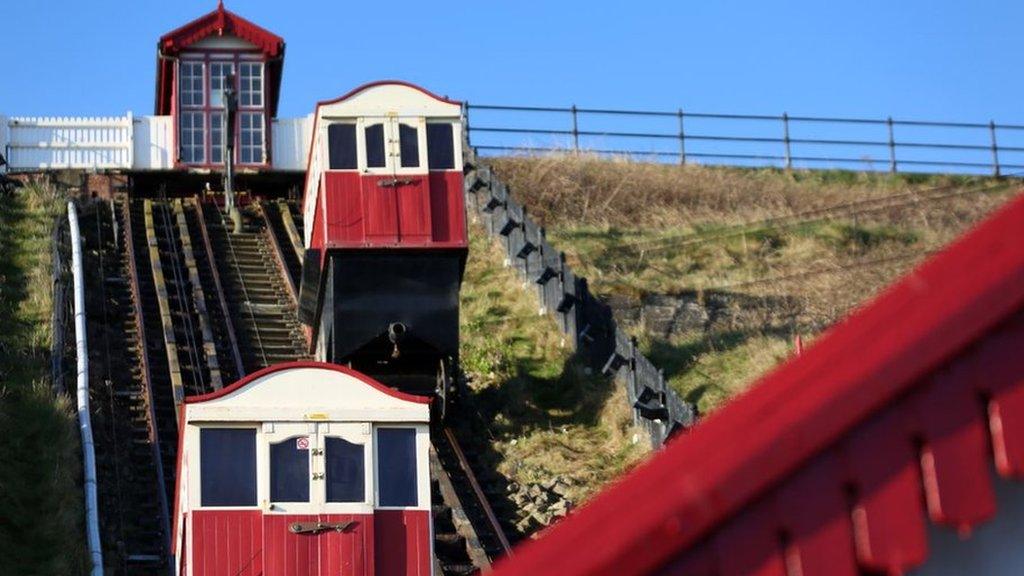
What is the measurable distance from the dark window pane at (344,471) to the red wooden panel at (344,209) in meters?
8.23

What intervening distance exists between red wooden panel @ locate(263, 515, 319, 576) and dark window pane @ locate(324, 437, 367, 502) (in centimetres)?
51

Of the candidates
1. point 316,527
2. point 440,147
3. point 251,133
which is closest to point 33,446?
point 316,527

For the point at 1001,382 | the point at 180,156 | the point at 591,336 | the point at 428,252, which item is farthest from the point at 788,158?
the point at 1001,382

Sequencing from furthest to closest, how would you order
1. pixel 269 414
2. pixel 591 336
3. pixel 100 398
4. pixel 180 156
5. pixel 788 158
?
pixel 788 158 → pixel 180 156 → pixel 591 336 → pixel 100 398 → pixel 269 414

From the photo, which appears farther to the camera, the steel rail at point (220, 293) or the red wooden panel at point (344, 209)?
the steel rail at point (220, 293)

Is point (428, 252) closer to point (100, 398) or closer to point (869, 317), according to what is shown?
point (100, 398)

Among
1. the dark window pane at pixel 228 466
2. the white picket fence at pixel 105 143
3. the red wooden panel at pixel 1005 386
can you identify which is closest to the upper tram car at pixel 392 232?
the dark window pane at pixel 228 466

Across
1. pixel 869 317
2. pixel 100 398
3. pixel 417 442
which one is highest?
pixel 100 398

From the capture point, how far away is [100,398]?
26.2 metres

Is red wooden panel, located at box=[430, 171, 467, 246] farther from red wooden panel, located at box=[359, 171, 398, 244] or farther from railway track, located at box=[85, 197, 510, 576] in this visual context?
railway track, located at box=[85, 197, 510, 576]

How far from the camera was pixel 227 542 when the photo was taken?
1848cm

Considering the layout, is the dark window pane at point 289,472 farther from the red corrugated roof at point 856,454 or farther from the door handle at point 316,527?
the red corrugated roof at point 856,454

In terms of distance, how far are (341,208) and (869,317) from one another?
23929 mm

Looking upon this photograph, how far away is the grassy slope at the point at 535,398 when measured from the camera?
25.1m
